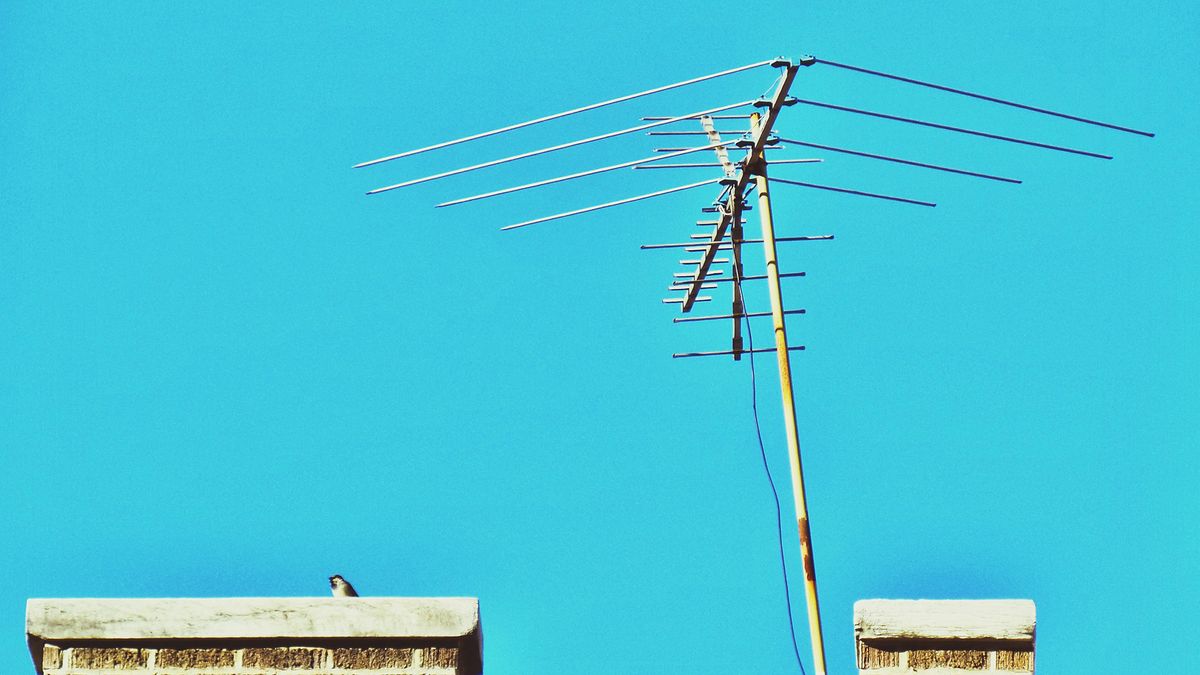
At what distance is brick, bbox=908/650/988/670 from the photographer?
7316 mm

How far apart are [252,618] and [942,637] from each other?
2710mm

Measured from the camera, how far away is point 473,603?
723cm

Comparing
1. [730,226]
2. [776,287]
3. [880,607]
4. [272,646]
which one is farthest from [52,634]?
[730,226]

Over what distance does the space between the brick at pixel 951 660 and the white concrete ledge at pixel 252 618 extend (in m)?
1.75

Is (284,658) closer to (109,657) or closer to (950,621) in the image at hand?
(109,657)

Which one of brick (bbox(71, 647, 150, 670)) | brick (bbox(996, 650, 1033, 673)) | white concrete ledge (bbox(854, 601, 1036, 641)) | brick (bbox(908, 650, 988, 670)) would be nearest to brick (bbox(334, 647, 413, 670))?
brick (bbox(71, 647, 150, 670))

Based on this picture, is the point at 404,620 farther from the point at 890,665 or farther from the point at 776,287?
the point at 776,287

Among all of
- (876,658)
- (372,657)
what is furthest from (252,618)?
(876,658)

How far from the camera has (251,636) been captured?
23.7 ft

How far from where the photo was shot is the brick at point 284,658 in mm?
7230

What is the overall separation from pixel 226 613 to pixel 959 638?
2.88 m

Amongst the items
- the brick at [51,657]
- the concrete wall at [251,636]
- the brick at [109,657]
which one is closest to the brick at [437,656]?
the concrete wall at [251,636]

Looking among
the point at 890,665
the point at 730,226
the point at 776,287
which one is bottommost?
the point at 890,665

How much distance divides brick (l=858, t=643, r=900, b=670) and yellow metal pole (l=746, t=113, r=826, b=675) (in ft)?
1.24
